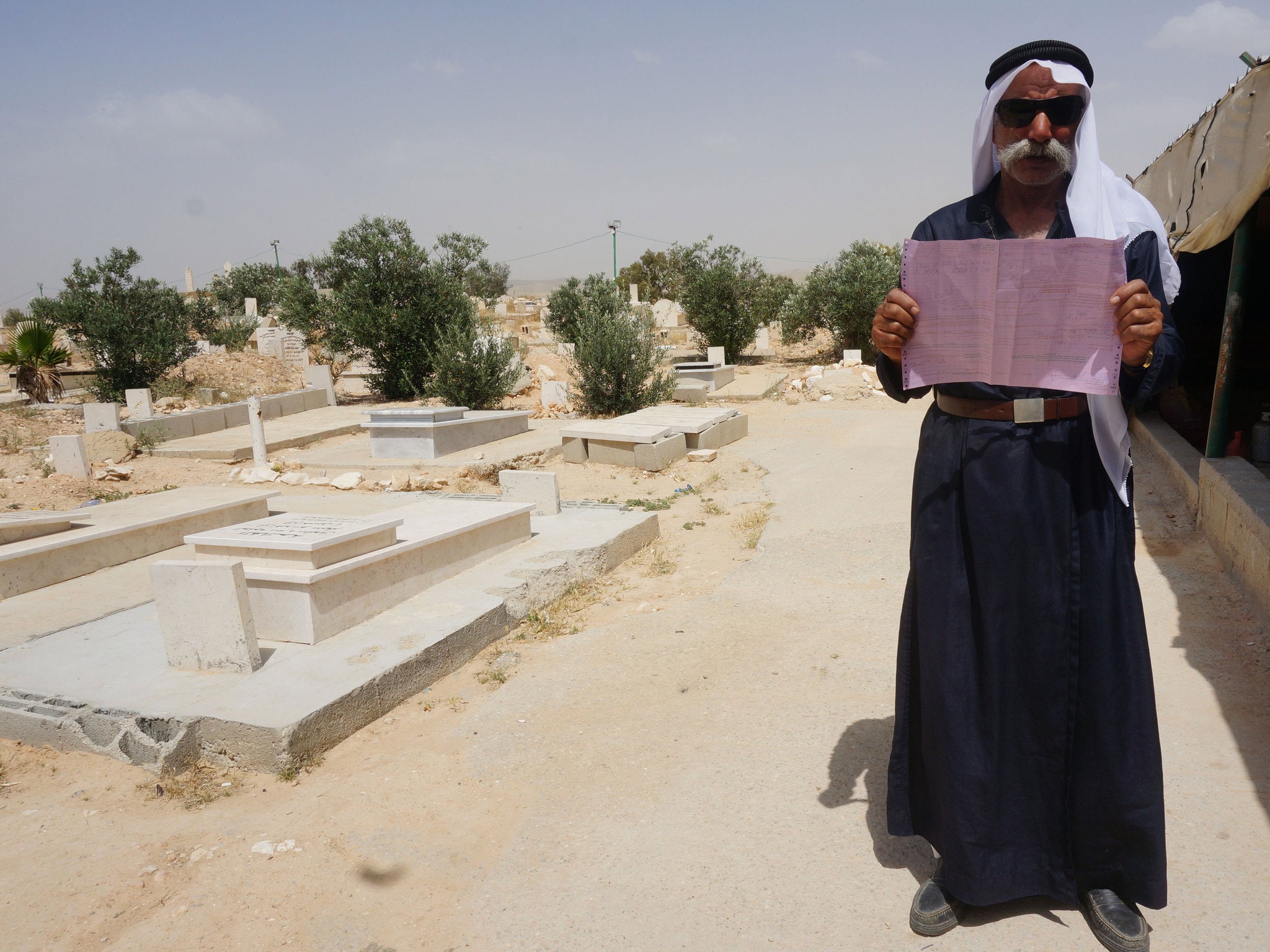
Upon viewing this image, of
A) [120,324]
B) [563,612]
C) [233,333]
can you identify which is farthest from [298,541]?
[233,333]

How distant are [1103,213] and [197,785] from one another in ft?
11.5

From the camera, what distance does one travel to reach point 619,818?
2.80 meters

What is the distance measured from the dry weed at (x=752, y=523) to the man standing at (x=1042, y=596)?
4108 millimetres

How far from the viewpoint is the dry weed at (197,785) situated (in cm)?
308

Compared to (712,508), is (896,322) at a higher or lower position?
higher

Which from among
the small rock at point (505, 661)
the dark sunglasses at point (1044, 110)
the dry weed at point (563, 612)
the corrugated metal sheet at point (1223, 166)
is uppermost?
Answer: the corrugated metal sheet at point (1223, 166)

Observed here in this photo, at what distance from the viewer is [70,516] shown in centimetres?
662

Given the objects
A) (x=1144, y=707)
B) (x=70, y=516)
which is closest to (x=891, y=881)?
(x=1144, y=707)

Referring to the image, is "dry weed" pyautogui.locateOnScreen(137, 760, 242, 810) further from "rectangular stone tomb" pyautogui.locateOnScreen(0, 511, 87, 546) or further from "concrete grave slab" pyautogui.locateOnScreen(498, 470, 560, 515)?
"rectangular stone tomb" pyautogui.locateOnScreen(0, 511, 87, 546)

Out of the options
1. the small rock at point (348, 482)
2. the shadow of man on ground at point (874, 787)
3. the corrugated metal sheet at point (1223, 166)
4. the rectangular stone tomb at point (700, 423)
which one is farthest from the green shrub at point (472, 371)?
the shadow of man on ground at point (874, 787)

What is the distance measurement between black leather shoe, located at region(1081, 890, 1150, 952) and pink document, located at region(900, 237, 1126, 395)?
126 cm

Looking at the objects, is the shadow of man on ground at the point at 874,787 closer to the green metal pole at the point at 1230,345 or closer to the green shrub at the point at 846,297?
the green metal pole at the point at 1230,345

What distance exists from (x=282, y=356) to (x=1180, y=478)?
22.1 meters

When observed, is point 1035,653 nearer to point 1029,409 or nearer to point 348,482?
point 1029,409
